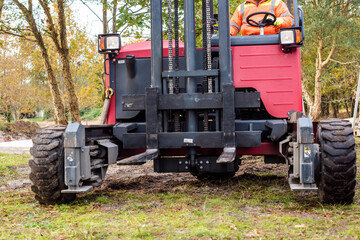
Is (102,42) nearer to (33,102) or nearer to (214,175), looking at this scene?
(214,175)

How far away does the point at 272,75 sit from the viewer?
19.2 feet

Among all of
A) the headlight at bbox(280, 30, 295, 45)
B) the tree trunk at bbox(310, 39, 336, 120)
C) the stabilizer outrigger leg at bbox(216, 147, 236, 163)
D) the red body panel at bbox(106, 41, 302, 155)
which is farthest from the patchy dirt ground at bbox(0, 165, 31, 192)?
the tree trunk at bbox(310, 39, 336, 120)

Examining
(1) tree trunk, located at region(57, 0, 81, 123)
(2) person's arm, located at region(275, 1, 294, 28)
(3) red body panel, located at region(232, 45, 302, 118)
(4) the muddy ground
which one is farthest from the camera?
(1) tree trunk, located at region(57, 0, 81, 123)

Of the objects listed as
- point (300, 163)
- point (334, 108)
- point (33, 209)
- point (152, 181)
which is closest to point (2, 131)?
point (152, 181)

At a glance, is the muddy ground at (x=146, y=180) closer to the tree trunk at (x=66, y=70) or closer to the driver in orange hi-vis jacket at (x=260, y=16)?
the driver in orange hi-vis jacket at (x=260, y=16)

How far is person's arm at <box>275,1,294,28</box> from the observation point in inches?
254

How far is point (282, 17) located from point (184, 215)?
3.43 m

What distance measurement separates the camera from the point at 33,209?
16.9 ft

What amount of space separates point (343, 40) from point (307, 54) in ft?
17.3

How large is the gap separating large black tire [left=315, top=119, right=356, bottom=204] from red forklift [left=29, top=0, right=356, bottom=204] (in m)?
0.01

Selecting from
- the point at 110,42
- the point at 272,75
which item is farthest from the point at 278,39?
the point at 110,42

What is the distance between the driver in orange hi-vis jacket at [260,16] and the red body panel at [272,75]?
74 cm

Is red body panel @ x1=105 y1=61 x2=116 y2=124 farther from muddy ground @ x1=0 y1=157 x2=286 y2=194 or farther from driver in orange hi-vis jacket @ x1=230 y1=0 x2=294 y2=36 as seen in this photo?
driver in orange hi-vis jacket @ x1=230 y1=0 x2=294 y2=36

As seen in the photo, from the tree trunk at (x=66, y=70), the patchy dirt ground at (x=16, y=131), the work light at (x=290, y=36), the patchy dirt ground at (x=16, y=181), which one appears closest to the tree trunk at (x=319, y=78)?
the patchy dirt ground at (x=16, y=131)
